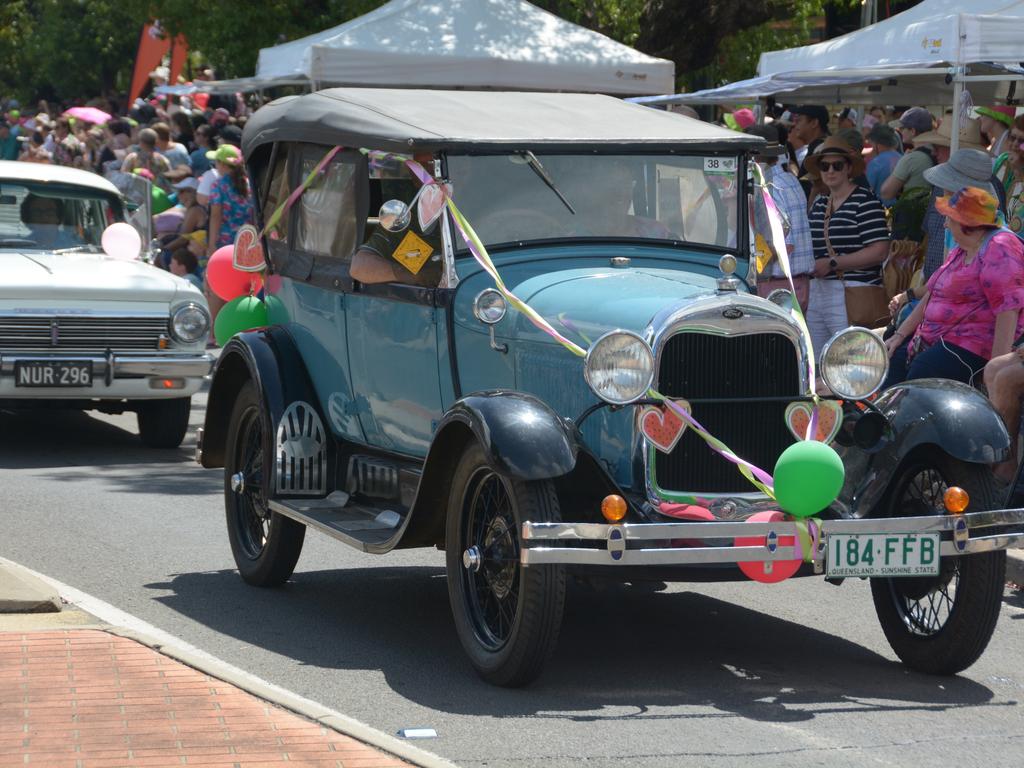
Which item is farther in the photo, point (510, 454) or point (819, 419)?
point (819, 419)

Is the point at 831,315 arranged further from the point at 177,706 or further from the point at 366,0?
the point at 366,0

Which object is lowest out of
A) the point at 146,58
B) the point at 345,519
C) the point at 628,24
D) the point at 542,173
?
the point at 345,519

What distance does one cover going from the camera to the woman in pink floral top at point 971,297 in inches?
333

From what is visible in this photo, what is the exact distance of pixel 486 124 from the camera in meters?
7.21

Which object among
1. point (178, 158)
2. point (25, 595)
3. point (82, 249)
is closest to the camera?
point (25, 595)

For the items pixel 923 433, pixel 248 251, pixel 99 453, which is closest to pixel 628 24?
pixel 99 453

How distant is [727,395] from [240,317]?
3.18 m

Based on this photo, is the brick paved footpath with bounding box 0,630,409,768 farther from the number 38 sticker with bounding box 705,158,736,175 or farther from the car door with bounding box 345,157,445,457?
the number 38 sticker with bounding box 705,158,736,175

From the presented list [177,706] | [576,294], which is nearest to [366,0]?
[576,294]

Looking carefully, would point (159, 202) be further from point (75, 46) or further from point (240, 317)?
point (75, 46)

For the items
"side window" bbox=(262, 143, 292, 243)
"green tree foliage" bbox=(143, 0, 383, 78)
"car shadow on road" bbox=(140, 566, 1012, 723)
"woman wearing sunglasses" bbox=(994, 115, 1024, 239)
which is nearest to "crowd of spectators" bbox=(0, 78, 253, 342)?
"side window" bbox=(262, 143, 292, 243)

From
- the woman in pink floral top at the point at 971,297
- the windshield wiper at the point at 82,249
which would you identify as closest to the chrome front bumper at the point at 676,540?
the woman in pink floral top at the point at 971,297

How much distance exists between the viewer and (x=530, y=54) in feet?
53.5

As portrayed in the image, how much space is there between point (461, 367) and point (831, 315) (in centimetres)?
494
